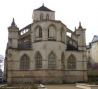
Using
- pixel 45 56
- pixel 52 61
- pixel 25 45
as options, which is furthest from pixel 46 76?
pixel 25 45

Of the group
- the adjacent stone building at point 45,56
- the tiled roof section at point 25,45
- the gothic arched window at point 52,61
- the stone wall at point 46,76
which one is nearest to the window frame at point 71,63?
the adjacent stone building at point 45,56

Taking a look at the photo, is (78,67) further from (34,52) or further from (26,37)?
(26,37)

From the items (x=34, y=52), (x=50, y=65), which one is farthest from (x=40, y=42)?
(x=50, y=65)

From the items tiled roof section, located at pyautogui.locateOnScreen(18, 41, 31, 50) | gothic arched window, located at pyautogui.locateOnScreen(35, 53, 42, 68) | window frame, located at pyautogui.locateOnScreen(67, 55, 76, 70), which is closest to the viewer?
gothic arched window, located at pyautogui.locateOnScreen(35, 53, 42, 68)

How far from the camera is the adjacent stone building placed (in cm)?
3541

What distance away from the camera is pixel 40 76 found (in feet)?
116

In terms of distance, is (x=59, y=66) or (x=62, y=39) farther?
(x=62, y=39)

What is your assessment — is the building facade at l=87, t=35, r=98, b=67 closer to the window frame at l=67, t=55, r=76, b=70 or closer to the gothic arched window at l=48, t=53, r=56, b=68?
the window frame at l=67, t=55, r=76, b=70

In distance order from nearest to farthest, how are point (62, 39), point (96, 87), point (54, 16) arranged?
point (96, 87) → point (62, 39) → point (54, 16)

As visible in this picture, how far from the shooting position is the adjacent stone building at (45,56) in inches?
1394

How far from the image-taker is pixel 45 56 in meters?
35.2

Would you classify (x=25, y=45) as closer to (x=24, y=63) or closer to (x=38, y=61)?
(x=24, y=63)

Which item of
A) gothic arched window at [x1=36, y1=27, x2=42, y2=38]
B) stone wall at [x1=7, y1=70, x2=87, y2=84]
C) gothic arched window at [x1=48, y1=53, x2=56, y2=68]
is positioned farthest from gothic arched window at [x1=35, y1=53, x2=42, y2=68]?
gothic arched window at [x1=36, y1=27, x2=42, y2=38]

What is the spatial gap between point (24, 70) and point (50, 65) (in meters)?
4.74
